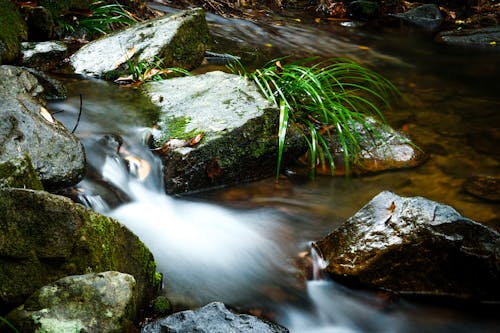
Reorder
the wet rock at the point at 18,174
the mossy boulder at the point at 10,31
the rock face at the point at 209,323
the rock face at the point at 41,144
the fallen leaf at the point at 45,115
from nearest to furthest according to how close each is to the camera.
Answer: the rock face at the point at 209,323, the wet rock at the point at 18,174, the rock face at the point at 41,144, the fallen leaf at the point at 45,115, the mossy boulder at the point at 10,31

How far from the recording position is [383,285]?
2.80m

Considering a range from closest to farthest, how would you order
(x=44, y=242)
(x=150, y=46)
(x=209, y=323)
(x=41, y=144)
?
(x=44, y=242) < (x=209, y=323) < (x=41, y=144) < (x=150, y=46)

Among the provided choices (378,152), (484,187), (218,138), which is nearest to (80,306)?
(218,138)

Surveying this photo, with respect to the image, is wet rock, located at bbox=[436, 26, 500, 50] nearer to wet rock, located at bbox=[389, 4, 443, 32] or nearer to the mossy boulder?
wet rock, located at bbox=[389, 4, 443, 32]

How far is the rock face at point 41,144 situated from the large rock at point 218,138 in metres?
0.72

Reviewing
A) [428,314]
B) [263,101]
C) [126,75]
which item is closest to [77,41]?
[126,75]

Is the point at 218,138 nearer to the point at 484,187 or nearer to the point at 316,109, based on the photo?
the point at 316,109

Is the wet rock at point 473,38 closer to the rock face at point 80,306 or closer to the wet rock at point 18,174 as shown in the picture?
the wet rock at point 18,174

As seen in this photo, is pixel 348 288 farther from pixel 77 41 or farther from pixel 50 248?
pixel 77 41

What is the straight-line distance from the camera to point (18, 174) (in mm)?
2301

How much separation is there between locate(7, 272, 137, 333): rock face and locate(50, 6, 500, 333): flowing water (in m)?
0.77

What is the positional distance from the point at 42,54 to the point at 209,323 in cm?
413

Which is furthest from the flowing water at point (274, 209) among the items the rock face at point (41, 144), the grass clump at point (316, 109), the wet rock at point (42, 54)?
the wet rock at point (42, 54)

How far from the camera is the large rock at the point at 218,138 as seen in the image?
141 inches
